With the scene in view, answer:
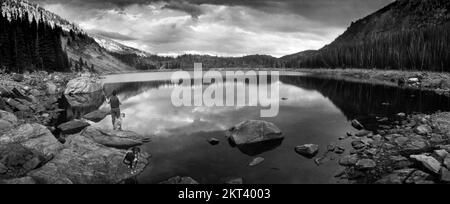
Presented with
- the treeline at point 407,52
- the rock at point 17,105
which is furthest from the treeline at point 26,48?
the treeline at point 407,52

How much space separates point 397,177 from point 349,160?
10.8 feet

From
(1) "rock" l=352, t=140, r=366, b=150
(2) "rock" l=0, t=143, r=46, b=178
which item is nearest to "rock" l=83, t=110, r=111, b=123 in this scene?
(2) "rock" l=0, t=143, r=46, b=178

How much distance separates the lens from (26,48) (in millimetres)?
68688

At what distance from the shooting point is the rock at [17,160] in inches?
459

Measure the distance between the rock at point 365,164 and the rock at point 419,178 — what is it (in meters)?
1.98

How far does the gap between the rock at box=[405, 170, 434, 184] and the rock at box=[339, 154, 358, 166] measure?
10.3ft

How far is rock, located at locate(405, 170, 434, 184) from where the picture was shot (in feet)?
34.8

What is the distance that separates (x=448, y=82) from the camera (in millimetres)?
52188

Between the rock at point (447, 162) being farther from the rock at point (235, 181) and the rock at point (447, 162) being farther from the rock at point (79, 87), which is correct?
the rock at point (79, 87)

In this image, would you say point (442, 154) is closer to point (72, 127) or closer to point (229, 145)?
point (229, 145)

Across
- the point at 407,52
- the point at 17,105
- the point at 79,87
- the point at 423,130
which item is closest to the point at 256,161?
the point at 423,130
